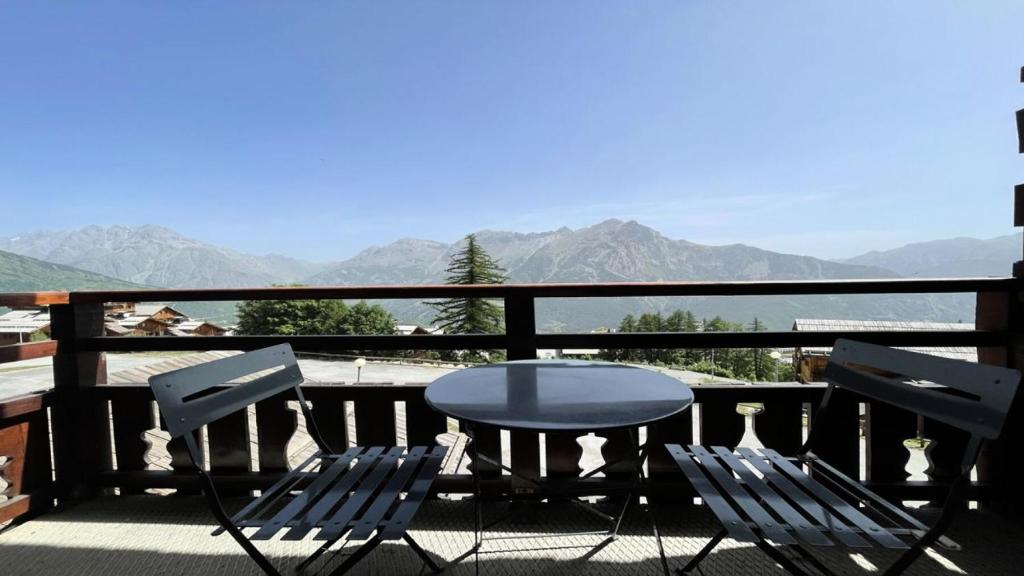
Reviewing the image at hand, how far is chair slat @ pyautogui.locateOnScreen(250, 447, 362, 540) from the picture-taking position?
126cm

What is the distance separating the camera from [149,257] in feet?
538

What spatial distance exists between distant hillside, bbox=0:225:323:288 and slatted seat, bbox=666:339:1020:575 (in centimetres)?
14312

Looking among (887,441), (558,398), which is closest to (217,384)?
(558,398)

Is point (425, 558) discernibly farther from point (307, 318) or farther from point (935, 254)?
point (935, 254)

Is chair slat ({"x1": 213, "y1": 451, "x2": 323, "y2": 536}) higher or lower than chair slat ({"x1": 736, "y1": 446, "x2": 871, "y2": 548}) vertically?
higher

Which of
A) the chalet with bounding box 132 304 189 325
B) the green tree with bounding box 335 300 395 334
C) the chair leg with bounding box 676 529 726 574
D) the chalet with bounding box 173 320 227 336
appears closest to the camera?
the chair leg with bounding box 676 529 726 574

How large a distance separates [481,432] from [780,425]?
4.35 ft

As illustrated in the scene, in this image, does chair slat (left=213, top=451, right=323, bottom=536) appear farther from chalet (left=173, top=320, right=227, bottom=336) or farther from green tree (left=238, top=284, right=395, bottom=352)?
green tree (left=238, top=284, right=395, bottom=352)

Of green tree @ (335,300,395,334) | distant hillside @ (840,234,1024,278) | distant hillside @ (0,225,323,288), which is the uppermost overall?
distant hillside @ (0,225,323,288)

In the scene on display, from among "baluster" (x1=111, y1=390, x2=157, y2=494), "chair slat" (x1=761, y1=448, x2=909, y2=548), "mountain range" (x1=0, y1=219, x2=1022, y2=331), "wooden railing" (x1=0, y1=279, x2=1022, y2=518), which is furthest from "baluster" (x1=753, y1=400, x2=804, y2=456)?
"mountain range" (x1=0, y1=219, x2=1022, y2=331)

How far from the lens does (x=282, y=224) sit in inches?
3885

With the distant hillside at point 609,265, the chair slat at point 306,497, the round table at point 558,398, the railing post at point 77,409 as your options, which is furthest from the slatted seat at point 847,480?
the distant hillside at point 609,265

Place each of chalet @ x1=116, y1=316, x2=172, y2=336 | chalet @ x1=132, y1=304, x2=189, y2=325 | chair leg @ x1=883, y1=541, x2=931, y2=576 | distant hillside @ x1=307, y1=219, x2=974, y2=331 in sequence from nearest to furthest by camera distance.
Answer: chair leg @ x1=883, y1=541, x2=931, y2=576
chalet @ x1=116, y1=316, x2=172, y2=336
chalet @ x1=132, y1=304, x2=189, y2=325
distant hillside @ x1=307, y1=219, x2=974, y2=331

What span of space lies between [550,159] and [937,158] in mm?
70892
